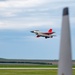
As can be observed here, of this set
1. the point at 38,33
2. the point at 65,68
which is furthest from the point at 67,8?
the point at 38,33

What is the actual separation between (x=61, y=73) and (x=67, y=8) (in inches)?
38.7

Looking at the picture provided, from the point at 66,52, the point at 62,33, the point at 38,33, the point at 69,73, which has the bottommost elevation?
the point at 69,73

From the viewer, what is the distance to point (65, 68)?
3900mm

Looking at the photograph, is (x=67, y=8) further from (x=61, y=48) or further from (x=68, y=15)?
(x=61, y=48)

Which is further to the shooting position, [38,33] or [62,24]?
[38,33]

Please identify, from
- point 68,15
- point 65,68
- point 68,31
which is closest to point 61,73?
point 65,68

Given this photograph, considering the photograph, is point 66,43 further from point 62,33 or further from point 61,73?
point 61,73

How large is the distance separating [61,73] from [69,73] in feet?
0.42

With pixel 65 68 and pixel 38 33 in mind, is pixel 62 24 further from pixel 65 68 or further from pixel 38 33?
pixel 38 33

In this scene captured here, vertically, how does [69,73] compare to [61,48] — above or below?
below

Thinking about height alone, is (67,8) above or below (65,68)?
above

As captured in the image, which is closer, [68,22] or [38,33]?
[68,22]

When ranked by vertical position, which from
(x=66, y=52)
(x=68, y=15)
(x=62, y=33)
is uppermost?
(x=68, y=15)

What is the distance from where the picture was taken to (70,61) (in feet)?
12.9
